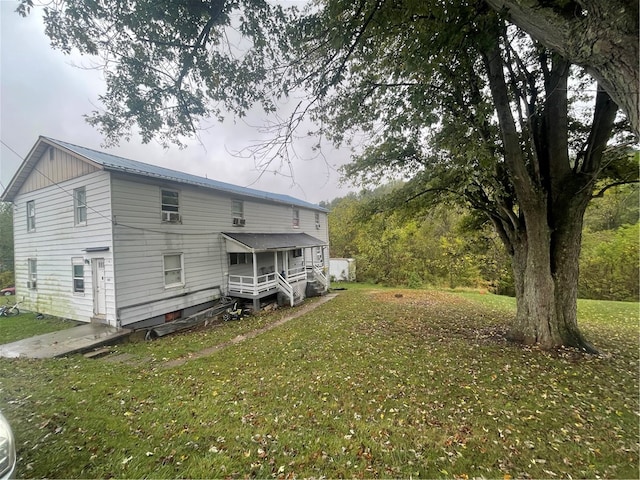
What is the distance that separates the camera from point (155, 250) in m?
9.42

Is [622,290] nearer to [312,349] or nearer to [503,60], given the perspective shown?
[503,60]

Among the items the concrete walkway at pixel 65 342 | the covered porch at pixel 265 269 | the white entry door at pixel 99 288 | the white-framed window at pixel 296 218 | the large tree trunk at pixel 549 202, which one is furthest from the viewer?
the white-framed window at pixel 296 218

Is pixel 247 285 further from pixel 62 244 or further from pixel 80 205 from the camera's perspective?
pixel 62 244

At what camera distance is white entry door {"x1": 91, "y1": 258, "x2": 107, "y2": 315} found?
28.4 ft

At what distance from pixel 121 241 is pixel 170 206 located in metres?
2.28

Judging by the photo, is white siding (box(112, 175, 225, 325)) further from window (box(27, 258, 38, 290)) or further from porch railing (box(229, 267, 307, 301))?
window (box(27, 258, 38, 290))

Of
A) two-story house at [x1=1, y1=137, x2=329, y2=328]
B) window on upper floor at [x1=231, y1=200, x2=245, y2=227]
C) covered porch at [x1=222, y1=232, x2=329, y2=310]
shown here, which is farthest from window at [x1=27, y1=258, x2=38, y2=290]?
window on upper floor at [x1=231, y1=200, x2=245, y2=227]

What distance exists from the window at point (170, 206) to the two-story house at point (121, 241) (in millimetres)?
38

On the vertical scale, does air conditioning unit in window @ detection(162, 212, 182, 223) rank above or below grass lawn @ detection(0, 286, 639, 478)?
above

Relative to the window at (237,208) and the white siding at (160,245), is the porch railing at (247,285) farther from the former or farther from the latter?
the window at (237,208)

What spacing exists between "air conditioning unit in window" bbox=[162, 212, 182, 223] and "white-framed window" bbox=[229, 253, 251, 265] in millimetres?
3214

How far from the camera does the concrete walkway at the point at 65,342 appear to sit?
21.1 feet

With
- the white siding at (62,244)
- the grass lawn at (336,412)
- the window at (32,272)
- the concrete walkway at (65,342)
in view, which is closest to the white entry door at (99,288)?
the white siding at (62,244)

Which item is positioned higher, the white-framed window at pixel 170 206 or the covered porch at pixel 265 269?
the white-framed window at pixel 170 206
